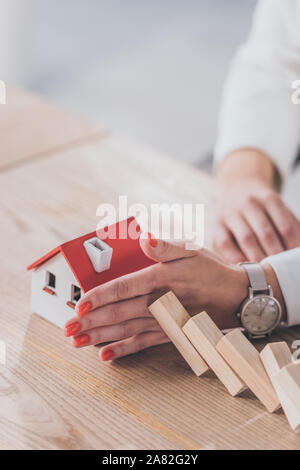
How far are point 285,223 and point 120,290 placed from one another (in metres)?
0.37

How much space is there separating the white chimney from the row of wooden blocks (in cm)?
8

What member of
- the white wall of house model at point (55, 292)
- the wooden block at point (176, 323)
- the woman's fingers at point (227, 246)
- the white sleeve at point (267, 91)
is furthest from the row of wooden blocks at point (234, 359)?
the white sleeve at point (267, 91)

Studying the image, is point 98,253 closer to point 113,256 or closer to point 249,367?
point 113,256

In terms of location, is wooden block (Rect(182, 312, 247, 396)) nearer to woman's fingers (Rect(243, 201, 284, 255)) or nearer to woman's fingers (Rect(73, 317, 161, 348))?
woman's fingers (Rect(73, 317, 161, 348))

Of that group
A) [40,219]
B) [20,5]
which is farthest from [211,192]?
[20,5]

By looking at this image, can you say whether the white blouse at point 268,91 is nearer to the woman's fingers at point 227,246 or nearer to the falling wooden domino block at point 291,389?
the woman's fingers at point 227,246

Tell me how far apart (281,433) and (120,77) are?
302cm

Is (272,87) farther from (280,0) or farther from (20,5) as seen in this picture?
(20,5)

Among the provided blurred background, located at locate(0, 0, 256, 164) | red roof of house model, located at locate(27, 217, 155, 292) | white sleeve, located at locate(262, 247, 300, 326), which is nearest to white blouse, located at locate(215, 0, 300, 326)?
white sleeve, located at locate(262, 247, 300, 326)

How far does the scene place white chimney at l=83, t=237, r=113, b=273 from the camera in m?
0.69

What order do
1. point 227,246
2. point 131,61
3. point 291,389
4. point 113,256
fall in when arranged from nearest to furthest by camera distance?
1. point 291,389
2. point 113,256
3. point 227,246
4. point 131,61

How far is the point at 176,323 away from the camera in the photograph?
70cm

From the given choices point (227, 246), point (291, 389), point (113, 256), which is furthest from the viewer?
point (227, 246)

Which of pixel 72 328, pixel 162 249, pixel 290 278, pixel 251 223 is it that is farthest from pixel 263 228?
pixel 72 328
